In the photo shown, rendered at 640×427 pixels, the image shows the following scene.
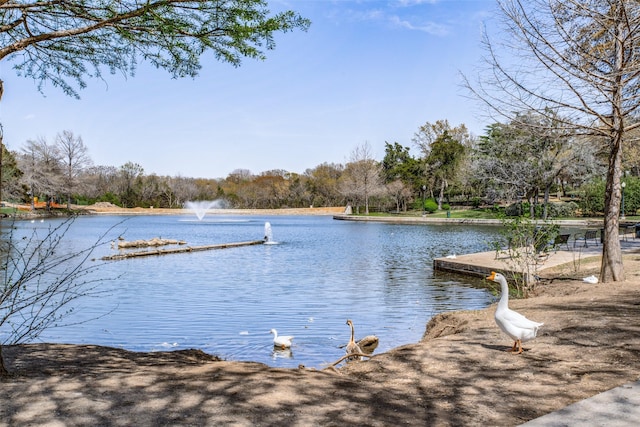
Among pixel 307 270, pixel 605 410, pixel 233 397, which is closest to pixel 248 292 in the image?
pixel 307 270

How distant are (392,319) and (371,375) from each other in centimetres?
543

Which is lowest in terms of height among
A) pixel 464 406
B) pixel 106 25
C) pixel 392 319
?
pixel 392 319

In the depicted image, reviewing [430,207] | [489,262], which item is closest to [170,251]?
[489,262]

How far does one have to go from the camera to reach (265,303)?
12.6m

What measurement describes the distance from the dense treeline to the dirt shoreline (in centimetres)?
516

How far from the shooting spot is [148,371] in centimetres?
495

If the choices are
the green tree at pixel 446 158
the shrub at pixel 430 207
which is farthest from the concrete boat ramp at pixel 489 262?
the green tree at pixel 446 158

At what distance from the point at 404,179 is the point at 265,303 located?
184ft

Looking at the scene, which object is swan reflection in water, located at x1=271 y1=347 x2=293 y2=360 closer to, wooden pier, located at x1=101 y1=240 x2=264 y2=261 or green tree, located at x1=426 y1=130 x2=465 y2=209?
wooden pier, located at x1=101 y1=240 x2=264 y2=261

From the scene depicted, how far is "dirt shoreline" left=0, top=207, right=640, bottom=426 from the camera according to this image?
3.67 meters

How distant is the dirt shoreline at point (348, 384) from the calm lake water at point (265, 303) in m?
2.35

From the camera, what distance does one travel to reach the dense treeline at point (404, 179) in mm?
43406

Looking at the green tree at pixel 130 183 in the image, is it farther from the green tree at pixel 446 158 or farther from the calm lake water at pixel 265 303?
the calm lake water at pixel 265 303

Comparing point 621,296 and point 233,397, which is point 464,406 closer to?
point 233,397
